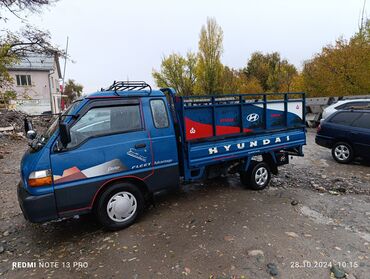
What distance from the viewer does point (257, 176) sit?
18.4 feet

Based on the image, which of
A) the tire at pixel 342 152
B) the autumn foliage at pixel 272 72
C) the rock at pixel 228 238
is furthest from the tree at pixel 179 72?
the rock at pixel 228 238

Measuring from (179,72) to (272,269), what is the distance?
98.9 feet

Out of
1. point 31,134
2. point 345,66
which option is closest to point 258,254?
point 31,134

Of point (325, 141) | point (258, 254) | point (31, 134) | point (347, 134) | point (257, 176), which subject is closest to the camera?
point (258, 254)

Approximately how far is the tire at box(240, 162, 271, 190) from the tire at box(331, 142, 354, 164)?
3.65 metres

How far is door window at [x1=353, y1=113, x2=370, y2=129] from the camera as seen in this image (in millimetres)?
7425

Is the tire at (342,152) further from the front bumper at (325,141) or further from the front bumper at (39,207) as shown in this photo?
the front bumper at (39,207)

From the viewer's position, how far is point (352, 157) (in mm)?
7727

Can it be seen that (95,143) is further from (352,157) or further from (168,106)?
(352,157)

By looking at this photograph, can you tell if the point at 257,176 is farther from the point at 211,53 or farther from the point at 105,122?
the point at 211,53

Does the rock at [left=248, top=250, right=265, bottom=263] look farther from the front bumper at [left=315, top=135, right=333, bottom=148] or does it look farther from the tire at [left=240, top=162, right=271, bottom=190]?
the front bumper at [left=315, top=135, right=333, bottom=148]

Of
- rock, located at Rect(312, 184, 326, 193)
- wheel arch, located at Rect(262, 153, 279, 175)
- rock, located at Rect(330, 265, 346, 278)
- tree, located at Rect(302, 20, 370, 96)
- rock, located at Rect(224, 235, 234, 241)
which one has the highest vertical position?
tree, located at Rect(302, 20, 370, 96)

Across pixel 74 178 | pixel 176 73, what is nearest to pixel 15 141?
pixel 74 178

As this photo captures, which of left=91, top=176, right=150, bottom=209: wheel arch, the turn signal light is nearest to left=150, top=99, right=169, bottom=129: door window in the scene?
left=91, top=176, right=150, bottom=209: wheel arch
